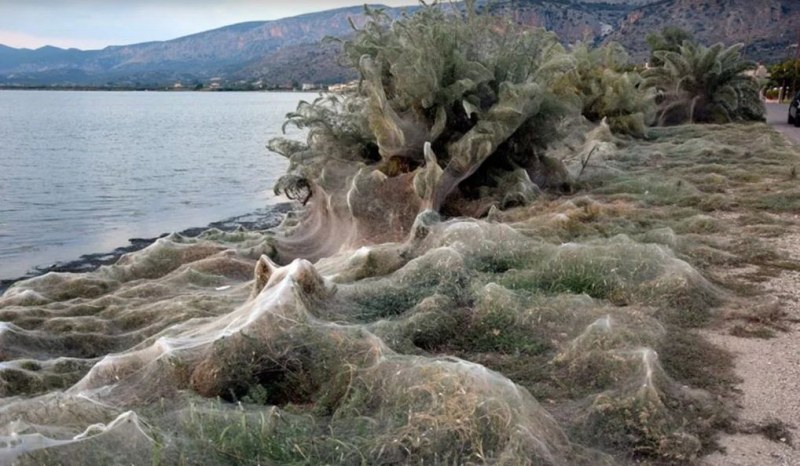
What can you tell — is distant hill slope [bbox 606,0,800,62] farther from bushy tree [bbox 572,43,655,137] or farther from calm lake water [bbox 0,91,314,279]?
bushy tree [bbox 572,43,655,137]

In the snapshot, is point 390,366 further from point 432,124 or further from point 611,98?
point 611,98

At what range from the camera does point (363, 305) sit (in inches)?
219

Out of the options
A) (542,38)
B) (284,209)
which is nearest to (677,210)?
(542,38)

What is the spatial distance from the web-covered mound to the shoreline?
5777mm

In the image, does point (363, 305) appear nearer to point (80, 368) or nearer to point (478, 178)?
point (80, 368)

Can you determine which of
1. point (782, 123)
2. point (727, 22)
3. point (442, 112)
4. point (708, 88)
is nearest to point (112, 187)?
point (442, 112)

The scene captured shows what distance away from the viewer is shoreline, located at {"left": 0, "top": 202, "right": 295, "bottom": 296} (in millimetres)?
12946

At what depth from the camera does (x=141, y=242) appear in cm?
1533

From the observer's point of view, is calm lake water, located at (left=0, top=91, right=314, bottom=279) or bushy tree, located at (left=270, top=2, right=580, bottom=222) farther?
calm lake water, located at (left=0, top=91, right=314, bottom=279)

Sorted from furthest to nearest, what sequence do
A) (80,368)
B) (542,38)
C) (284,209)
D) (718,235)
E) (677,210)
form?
(284,209), (542,38), (677,210), (718,235), (80,368)

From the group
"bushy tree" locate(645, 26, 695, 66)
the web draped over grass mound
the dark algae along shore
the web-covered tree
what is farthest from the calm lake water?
"bushy tree" locate(645, 26, 695, 66)

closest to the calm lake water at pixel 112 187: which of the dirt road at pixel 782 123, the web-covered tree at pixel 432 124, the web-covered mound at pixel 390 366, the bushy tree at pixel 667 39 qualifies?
the web-covered tree at pixel 432 124

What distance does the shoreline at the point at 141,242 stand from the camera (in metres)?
12.9

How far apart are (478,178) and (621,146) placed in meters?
7.33
